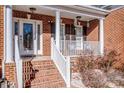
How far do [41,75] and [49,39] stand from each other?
12.7 feet

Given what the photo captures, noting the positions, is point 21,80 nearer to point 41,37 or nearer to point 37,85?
point 37,85

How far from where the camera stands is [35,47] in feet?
33.4

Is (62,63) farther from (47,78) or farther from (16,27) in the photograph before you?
(16,27)

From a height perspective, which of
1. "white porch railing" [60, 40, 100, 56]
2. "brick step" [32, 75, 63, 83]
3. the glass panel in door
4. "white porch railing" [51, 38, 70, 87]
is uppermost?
the glass panel in door

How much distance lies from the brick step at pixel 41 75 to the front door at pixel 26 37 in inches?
86.1

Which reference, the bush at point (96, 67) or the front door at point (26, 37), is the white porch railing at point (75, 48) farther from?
the front door at point (26, 37)

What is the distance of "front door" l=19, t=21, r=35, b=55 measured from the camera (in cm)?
969

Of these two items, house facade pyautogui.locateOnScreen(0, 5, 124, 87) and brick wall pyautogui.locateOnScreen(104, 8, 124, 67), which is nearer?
house facade pyautogui.locateOnScreen(0, 5, 124, 87)

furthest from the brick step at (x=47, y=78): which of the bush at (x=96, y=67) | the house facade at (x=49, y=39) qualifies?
the bush at (x=96, y=67)

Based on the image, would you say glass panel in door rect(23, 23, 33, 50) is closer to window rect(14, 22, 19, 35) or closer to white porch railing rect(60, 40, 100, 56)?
window rect(14, 22, 19, 35)

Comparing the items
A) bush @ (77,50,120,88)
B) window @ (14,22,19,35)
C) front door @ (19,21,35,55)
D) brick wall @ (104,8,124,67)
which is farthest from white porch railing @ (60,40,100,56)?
window @ (14,22,19,35)

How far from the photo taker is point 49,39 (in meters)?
10.6
